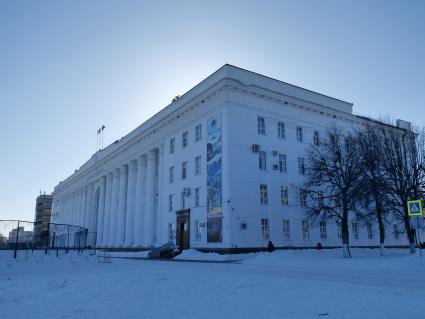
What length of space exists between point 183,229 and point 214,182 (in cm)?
763

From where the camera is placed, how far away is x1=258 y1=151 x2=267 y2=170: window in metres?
35.7

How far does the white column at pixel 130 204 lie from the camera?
174 feet

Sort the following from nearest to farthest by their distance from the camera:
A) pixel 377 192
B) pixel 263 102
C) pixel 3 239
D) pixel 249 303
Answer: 1. pixel 249 303
2. pixel 3 239
3. pixel 377 192
4. pixel 263 102

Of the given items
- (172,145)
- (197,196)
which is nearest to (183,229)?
(197,196)

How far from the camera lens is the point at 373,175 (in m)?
28.7

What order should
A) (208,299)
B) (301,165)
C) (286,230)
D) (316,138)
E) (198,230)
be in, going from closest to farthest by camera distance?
(208,299), (286,230), (198,230), (301,165), (316,138)

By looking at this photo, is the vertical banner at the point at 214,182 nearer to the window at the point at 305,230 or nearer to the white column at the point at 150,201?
the window at the point at 305,230

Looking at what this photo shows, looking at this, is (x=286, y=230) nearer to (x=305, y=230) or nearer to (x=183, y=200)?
(x=305, y=230)

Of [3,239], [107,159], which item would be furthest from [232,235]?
[107,159]

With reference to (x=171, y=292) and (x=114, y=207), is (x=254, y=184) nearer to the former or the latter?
(x=171, y=292)

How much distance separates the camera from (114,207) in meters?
61.5

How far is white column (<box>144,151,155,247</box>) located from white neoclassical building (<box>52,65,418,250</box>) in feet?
0.41

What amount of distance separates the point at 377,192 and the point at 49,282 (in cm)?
2352

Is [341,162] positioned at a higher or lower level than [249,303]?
higher
